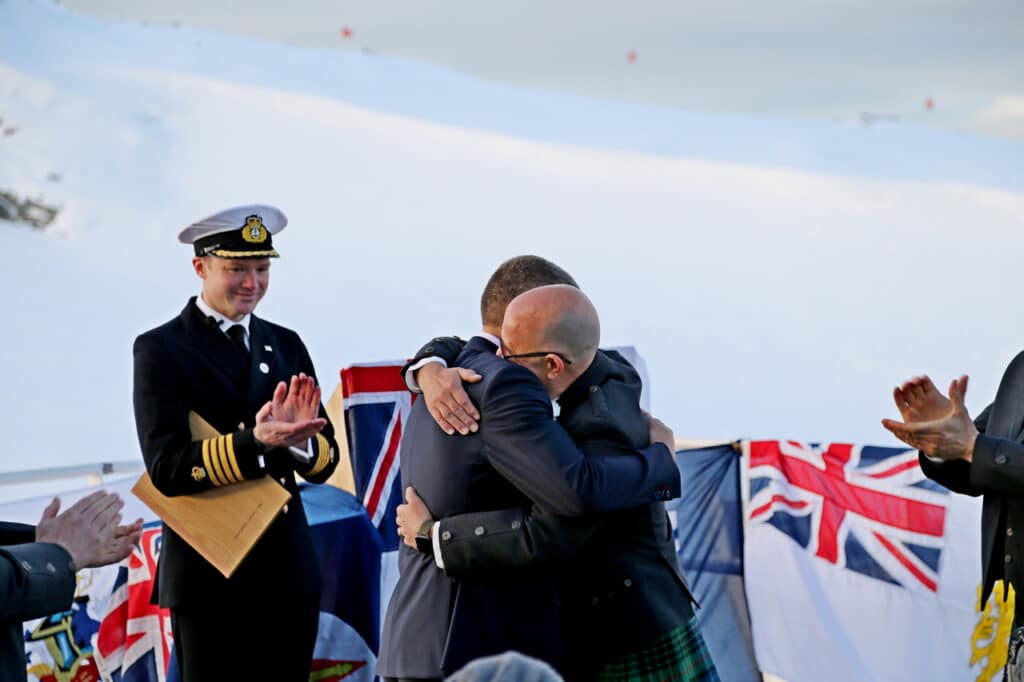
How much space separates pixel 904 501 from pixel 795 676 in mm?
767

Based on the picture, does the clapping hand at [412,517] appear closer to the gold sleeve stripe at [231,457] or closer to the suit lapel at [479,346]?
the suit lapel at [479,346]

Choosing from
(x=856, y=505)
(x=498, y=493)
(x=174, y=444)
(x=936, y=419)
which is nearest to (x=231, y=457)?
(x=174, y=444)

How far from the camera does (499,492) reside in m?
2.81

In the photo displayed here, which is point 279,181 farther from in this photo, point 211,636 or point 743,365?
point 211,636

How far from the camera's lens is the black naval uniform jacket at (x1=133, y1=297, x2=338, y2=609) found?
3.27 m

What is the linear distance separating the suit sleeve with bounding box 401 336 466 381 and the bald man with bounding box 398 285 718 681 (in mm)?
314

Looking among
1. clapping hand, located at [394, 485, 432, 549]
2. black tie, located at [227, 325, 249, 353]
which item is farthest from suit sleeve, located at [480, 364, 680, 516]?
black tie, located at [227, 325, 249, 353]

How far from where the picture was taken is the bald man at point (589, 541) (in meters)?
2.73

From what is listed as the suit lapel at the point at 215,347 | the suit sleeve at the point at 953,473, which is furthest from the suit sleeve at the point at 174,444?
the suit sleeve at the point at 953,473

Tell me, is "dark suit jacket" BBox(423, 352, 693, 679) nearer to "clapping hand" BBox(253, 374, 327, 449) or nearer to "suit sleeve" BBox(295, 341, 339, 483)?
"clapping hand" BBox(253, 374, 327, 449)

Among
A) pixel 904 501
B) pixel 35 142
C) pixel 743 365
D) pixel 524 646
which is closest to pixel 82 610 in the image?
pixel 524 646

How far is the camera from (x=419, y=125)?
3875cm

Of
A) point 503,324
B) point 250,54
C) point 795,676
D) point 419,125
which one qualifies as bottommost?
point 795,676

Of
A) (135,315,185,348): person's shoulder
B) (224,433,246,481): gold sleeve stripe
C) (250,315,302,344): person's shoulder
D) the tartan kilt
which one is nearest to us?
the tartan kilt
